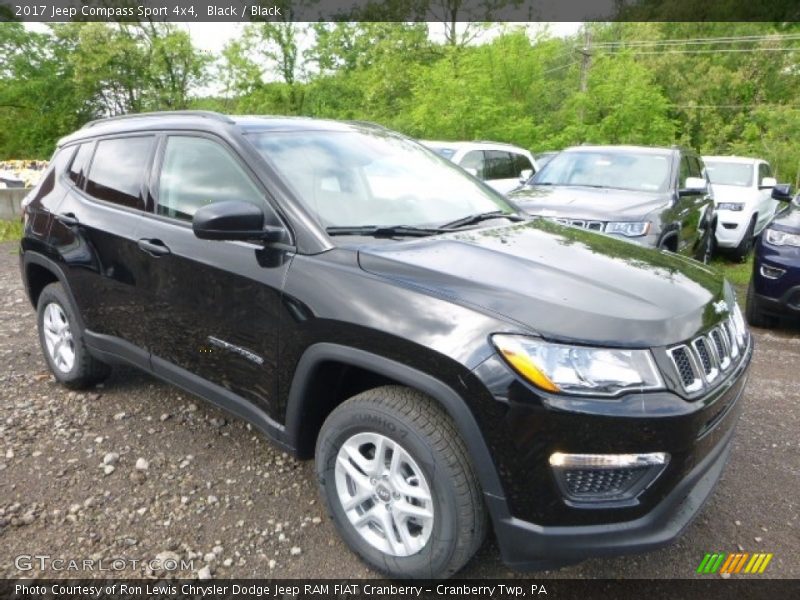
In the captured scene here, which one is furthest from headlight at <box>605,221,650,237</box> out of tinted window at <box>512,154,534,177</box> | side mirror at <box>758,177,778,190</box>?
tinted window at <box>512,154,534,177</box>

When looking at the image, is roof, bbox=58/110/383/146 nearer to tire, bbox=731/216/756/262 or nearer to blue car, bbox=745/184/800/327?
blue car, bbox=745/184/800/327

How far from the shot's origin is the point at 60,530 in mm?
2588

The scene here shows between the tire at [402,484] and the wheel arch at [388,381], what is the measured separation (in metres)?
0.07

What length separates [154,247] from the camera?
2932mm

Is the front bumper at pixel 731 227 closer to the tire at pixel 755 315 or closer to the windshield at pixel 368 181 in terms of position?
→ the tire at pixel 755 315

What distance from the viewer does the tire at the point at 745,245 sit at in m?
9.16

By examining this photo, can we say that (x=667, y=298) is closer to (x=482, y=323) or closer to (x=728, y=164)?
(x=482, y=323)

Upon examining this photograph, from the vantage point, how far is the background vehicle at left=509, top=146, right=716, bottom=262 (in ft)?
18.9

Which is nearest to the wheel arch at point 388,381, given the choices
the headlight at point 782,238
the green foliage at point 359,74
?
the headlight at point 782,238

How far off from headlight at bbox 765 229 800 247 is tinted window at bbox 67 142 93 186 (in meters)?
5.56

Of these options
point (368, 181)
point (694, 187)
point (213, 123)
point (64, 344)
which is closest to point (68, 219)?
point (64, 344)

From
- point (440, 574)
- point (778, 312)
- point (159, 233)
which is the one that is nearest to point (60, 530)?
point (159, 233)

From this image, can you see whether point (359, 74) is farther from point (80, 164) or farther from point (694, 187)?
point (80, 164)

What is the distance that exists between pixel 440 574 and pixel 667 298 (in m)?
1.30
